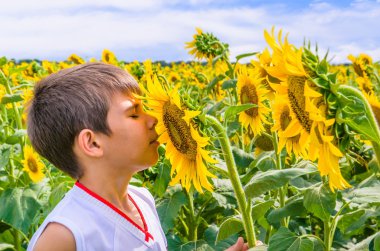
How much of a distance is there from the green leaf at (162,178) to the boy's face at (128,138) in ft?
1.53

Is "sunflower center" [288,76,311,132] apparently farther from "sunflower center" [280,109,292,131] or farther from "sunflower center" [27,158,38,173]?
"sunflower center" [27,158,38,173]

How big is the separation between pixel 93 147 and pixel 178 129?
0.22 m

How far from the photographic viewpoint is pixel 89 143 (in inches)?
67.5

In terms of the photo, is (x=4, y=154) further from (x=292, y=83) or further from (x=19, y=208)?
(x=292, y=83)

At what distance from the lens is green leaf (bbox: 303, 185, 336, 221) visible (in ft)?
5.60

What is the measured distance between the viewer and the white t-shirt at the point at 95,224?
5.54 ft

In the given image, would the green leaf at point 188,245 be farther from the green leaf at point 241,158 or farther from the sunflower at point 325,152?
the sunflower at point 325,152

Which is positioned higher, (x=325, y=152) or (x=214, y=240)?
(x=325, y=152)

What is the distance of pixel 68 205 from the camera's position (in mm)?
1765

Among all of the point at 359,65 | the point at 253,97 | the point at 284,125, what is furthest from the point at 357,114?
the point at 359,65

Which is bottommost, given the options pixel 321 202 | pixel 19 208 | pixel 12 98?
pixel 19 208

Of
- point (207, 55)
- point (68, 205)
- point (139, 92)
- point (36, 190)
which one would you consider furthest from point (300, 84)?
point (207, 55)

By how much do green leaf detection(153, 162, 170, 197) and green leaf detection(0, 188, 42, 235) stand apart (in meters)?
0.88

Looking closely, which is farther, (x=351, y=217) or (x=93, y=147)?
(x=351, y=217)
